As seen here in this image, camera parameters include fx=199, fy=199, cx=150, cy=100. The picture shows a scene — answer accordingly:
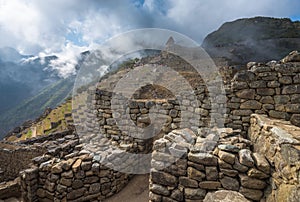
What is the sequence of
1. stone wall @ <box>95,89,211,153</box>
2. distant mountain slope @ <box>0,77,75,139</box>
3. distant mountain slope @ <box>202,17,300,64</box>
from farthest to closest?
1. distant mountain slope @ <box>0,77,75,139</box>
2. distant mountain slope @ <box>202,17,300,64</box>
3. stone wall @ <box>95,89,211,153</box>

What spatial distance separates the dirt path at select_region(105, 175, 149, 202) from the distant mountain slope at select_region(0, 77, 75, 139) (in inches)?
2787

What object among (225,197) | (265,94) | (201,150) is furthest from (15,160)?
(265,94)

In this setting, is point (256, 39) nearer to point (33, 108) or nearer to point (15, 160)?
point (15, 160)

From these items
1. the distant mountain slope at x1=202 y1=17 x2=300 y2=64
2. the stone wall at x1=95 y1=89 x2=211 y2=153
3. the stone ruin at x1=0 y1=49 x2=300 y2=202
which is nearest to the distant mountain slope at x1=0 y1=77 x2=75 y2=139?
the distant mountain slope at x1=202 y1=17 x2=300 y2=64

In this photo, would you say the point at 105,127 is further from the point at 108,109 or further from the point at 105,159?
the point at 105,159

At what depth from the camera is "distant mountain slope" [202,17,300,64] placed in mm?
29094

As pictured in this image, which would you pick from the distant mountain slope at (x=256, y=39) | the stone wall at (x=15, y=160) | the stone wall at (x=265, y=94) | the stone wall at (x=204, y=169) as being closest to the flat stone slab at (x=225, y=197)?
the stone wall at (x=204, y=169)

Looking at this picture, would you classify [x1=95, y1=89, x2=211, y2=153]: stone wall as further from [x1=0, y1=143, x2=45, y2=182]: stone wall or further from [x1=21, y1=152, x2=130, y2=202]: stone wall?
[x1=0, y1=143, x2=45, y2=182]: stone wall

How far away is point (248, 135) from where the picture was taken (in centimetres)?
513

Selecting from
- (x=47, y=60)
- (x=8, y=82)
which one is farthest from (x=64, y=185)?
A: (x=47, y=60)

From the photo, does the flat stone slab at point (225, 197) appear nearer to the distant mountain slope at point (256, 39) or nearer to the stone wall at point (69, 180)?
the stone wall at point (69, 180)

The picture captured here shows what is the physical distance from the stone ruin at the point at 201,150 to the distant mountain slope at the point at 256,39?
24.9m

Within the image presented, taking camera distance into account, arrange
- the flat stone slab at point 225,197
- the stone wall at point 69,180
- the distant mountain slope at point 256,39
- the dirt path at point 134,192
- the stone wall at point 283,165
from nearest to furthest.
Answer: the stone wall at point 283,165, the flat stone slab at point 225,197, the stone wall at point 69,180, the dirt path at point 134,192, the distant mountain slope at point 256,39

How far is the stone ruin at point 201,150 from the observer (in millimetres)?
2809
